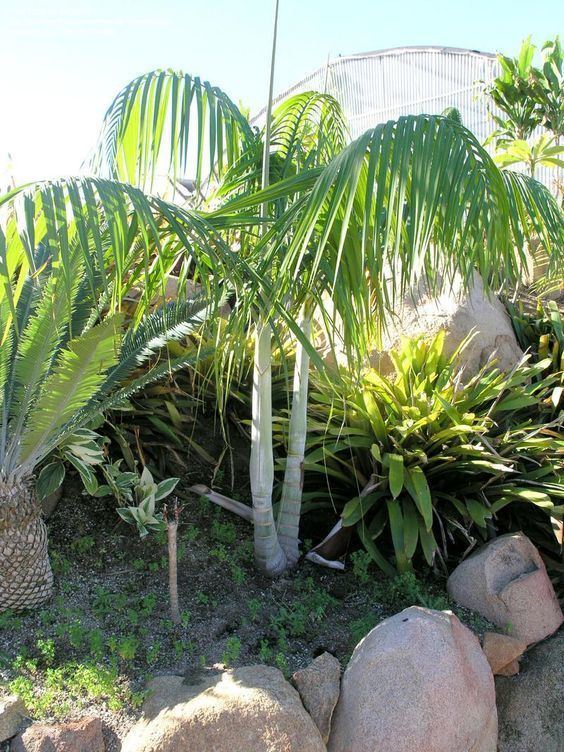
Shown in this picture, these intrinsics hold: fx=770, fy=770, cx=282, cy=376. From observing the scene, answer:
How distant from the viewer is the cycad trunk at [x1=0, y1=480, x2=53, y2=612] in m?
3.51

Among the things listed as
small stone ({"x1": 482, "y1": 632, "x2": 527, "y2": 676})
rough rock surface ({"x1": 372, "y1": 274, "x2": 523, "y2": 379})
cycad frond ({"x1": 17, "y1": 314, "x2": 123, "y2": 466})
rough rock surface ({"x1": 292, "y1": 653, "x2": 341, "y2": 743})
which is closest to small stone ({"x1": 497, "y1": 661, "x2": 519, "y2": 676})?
small stone ({"x1": 482, "y1": 632, "x2": 527, "y2": 676})

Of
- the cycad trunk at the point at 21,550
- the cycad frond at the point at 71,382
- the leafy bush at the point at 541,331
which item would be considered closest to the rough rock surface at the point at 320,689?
the cycad trunk at the point at 21,550

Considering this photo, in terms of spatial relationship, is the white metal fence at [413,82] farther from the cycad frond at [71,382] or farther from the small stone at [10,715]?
the small stone at [10,715]

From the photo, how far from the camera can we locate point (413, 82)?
45.2ft

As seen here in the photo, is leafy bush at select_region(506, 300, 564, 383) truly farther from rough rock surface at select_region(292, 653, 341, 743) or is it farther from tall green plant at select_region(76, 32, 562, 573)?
rough rock surface at select_region(292, 653, 341, 743)

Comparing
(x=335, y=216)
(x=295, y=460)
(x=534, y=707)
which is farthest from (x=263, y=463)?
(x=534, y=707)

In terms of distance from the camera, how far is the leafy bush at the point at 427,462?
13.9 feet

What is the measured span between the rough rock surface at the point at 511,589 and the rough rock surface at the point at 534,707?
0.17m

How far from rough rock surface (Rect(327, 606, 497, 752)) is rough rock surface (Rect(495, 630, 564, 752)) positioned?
45 cm

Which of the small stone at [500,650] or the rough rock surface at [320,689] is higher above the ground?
the rough rock surface at [320,689]

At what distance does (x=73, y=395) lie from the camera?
132 inches

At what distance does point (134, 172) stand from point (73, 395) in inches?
39.1

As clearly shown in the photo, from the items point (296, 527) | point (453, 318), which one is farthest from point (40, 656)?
point (453, 318)

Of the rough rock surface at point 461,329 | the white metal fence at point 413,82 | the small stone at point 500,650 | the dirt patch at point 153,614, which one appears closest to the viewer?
the dirt patch at point 153,614
